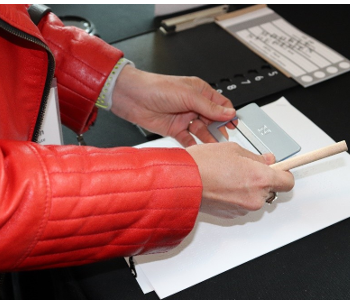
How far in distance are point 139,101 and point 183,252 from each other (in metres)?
0.31

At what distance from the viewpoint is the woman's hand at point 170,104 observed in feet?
2.76

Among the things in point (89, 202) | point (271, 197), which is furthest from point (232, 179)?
point (89, 202)

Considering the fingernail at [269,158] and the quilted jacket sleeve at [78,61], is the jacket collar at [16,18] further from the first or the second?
the fingernail at [269,158]

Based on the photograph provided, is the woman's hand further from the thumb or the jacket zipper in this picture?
the jacket zipper

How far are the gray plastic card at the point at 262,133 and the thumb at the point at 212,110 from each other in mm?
20

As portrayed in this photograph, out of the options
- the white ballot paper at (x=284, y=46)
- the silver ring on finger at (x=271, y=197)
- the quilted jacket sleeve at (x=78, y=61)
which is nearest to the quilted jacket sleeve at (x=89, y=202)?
the silver ring on finger at (x=271, y=197)

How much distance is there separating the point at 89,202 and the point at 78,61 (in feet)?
1.21

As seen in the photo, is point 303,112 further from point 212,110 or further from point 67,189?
point 67,189

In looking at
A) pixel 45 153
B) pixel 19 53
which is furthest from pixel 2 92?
pixel 45 153

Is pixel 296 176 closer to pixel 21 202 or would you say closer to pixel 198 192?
pixel 198 192

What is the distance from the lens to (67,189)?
533 millimetres

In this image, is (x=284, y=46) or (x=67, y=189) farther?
(x=284, y=46)

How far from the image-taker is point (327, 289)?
2.17ft

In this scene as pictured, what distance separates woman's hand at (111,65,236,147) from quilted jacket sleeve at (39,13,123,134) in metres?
0.04
